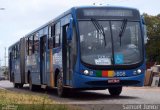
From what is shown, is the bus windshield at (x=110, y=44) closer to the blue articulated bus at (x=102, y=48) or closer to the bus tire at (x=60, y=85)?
the blue articulated bus at (x=102, y=48)

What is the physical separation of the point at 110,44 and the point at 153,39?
64262 mm

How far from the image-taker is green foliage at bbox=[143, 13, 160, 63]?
3172 inches

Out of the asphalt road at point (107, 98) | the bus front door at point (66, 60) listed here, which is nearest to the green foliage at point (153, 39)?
the asphalt road at point (107, 98)

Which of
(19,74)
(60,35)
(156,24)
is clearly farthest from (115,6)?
(156,24)

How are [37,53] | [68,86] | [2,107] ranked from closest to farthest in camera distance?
[2,107]
[68,86]
[37,53]

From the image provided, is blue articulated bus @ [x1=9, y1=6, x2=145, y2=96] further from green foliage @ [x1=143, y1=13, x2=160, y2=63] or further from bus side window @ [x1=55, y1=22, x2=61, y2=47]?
green foliage @ [x1=143, y1=13, x2=160, y2=63]

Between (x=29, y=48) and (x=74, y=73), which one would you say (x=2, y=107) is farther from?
(x=29, y=48)

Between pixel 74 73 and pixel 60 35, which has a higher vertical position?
pixel 60 35

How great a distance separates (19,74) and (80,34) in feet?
50.5

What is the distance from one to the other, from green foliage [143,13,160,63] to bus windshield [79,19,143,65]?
6248 centimetres

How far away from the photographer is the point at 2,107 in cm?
1159

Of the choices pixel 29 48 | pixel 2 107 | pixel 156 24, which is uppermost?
pixel 156 24

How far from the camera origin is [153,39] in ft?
267

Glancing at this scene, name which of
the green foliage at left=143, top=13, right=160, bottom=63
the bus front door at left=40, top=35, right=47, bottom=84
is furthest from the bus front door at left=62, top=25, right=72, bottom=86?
the green foliage at left=143, top=13, right=160, bottom=63
